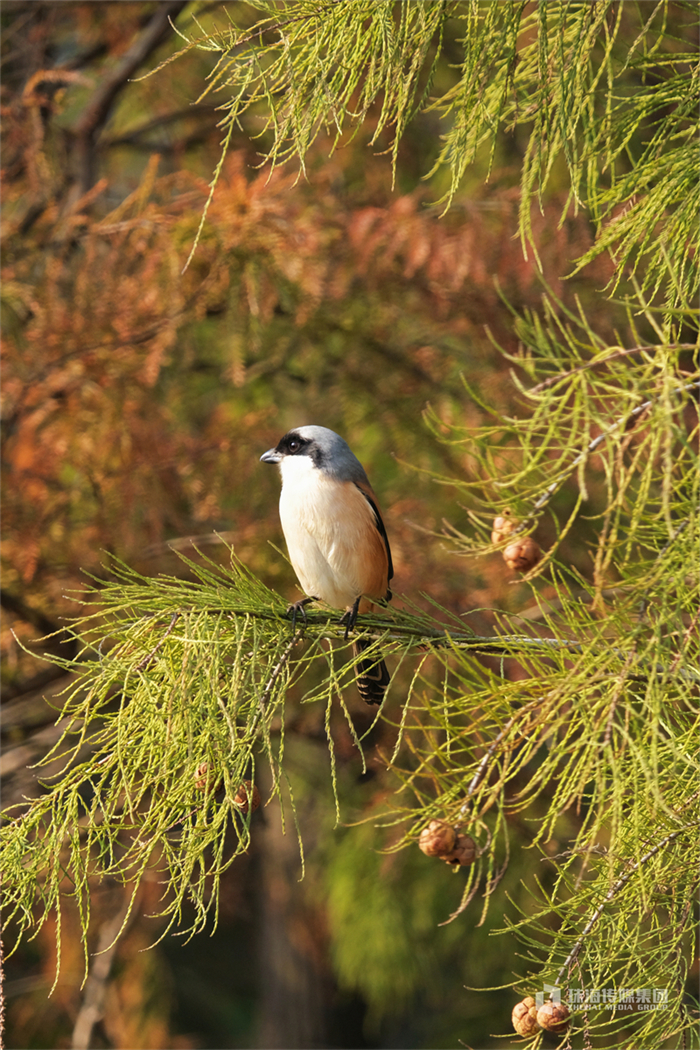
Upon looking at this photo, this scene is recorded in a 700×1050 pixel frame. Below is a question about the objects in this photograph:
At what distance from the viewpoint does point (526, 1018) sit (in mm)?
1403

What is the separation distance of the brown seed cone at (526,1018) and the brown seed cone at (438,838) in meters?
0.26

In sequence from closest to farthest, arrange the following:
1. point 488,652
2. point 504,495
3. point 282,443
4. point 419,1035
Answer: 1. point 504,495
2. point 488,652
3. point 282,443
4. point 419,1035

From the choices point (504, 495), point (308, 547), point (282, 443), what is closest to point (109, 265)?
point (282, 443)

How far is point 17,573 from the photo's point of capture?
339 cm

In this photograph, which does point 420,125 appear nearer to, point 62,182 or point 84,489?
point 62,182

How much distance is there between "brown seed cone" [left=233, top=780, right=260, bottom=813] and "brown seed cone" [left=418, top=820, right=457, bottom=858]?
29cm

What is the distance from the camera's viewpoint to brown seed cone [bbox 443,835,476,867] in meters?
1.48

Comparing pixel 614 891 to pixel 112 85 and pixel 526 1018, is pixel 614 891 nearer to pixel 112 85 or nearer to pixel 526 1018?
pixel 526 1018

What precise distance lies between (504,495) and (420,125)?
486 centimetres

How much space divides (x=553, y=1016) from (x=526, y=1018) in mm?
81

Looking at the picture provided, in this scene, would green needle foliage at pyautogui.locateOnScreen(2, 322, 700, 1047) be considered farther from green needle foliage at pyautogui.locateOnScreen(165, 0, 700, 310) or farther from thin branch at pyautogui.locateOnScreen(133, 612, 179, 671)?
green needle foliage at pyautogui.locateOnScreen(165, 0, 700, 310)

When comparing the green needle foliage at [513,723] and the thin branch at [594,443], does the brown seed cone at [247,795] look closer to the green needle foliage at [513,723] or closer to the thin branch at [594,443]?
the green needle foliage at [513,723]

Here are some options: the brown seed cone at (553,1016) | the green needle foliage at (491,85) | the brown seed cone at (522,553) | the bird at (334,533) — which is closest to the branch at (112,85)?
the bird at (334,533)

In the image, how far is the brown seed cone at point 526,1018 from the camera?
1.39 metres
